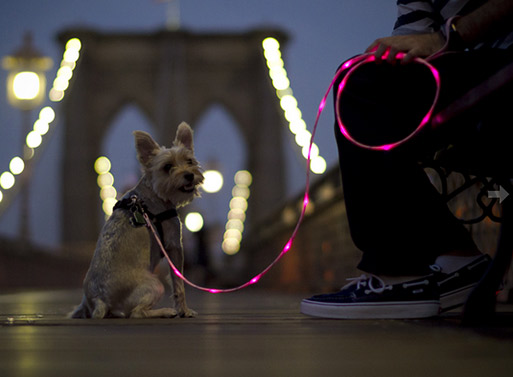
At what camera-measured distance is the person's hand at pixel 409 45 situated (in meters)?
1.53

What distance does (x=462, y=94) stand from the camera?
158cm

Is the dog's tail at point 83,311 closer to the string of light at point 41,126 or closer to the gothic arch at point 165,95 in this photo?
the string of light at point 41,126

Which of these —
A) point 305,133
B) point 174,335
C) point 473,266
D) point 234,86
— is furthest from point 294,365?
point 234,86

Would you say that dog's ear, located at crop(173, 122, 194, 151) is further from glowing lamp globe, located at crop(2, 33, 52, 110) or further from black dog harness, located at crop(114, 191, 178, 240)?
glowing lamp globe, located at crop(2, 33, 52, 110)

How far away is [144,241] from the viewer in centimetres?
179

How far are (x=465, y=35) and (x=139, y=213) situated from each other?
960 millimetres

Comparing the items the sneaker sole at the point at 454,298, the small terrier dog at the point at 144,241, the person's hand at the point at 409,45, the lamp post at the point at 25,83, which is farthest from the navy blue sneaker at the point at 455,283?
Answer: the lamp post at the point at 25,83

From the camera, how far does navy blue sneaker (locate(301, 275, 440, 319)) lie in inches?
60.0

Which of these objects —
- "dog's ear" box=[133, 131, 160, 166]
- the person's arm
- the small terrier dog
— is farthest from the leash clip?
the person's arm

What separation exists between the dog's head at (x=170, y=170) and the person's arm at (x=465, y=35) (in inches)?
24.2

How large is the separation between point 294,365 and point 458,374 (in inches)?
8.3

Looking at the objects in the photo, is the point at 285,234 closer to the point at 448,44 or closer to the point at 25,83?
the point at 25,83

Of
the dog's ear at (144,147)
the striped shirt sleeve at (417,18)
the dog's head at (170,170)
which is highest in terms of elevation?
the striped shirt sleeve at (417,18)

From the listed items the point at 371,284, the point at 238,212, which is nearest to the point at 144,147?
the point at 371,284
